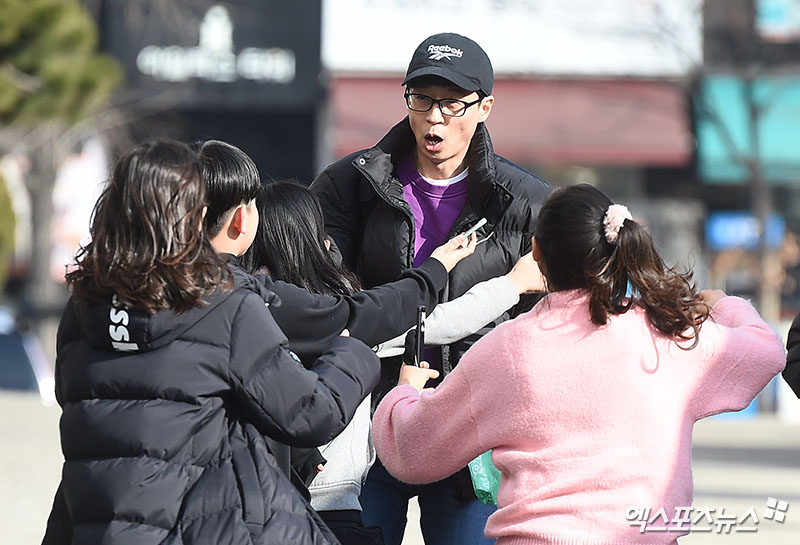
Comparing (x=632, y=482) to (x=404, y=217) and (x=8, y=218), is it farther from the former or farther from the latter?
(x=8, y=218)

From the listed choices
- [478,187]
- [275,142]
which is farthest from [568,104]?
[478,187]

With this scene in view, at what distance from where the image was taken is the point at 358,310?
11.2 ft

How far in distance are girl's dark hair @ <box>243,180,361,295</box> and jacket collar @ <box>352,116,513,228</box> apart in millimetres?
259

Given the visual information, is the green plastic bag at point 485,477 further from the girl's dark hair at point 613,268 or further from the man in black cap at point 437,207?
the girl's dark hair at point 613,268

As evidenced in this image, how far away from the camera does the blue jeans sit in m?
3.67

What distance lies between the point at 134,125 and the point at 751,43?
8744 mm

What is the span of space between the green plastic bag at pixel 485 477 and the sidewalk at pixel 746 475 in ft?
3.64

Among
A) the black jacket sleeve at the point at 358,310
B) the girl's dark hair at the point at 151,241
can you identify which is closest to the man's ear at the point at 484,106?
the black jacket sleeve at the point at 358,310

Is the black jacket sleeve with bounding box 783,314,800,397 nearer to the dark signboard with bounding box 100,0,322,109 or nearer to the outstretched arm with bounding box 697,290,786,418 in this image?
the outstretched arm with bounding box 697,290,786,418

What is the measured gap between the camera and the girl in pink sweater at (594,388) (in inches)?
115

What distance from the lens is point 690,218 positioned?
17.6 meters

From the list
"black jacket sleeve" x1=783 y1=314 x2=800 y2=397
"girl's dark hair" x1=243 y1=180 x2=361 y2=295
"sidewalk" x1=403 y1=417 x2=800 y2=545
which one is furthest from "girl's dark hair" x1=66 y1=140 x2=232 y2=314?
"sidewalk" x1=403 y1=417 x2=800 y2=545

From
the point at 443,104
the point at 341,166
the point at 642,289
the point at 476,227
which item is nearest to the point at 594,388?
the point at 642,289

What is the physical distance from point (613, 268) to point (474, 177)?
90 cm
